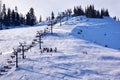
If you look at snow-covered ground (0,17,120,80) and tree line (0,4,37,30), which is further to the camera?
tree line (0,4,37,30)

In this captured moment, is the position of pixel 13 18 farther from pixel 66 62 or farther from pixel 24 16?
pixel 66 62

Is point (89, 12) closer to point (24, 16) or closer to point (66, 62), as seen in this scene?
point (24, 16)

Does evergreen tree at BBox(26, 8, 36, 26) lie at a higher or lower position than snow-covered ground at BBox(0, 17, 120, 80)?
higher

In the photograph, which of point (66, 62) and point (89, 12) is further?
point (89, 12)

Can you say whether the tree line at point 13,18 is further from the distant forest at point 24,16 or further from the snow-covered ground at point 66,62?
the snow-covered ground at point 66,62

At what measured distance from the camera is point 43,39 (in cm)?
6775

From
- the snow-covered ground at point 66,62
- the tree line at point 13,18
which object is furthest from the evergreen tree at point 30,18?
the snow-covered ground at point 66,62

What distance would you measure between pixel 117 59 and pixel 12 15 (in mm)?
85429

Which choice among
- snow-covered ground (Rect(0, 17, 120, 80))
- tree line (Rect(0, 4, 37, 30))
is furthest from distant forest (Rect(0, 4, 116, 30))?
snow-covered ground (Rect(0, 17, 120, 80))

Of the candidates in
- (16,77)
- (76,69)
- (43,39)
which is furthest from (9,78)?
(43,39)

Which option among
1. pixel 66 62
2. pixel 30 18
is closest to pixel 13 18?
pixel 30 18

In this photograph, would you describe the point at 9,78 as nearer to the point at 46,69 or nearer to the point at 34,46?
the point at 46,69

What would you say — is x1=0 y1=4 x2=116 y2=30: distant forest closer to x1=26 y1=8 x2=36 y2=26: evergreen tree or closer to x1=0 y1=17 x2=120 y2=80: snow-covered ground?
x1=26 y1=8 x2=36 y2=26: evergreen tree

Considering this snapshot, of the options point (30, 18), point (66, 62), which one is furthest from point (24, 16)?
point (66, 62)
